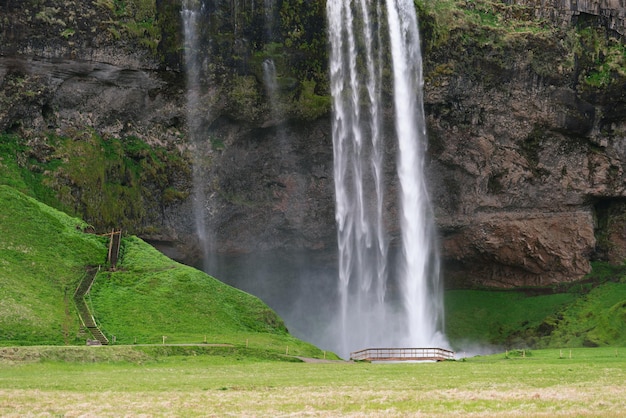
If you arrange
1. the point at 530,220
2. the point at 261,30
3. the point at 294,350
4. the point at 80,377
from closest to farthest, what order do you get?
the point at 80,377
the point at 294,350
the point at 261,30
the point at 530,220

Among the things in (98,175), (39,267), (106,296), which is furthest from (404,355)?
(98,175)

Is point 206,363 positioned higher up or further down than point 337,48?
further down

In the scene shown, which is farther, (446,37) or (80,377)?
(446,37)

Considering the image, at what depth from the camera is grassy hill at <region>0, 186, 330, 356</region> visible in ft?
150

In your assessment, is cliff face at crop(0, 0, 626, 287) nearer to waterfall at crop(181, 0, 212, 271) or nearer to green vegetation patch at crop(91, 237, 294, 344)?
waterfall at crop(181, 0, 212, 271)

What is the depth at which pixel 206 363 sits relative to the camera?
39.2m

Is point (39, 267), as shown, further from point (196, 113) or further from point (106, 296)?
point (196, 113)

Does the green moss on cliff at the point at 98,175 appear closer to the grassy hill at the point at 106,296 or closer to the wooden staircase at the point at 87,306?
the grassy hill at the point at 106,296

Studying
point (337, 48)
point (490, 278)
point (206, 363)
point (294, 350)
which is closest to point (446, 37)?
point (337, 48)

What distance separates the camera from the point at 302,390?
24.7 metres

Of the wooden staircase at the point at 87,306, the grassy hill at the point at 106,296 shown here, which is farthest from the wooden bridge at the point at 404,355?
the wooden staircase at the point at 87,306

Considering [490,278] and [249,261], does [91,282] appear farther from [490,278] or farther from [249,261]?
[490,278]

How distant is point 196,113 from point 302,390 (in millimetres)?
43836

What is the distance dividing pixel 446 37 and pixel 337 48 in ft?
27.6
